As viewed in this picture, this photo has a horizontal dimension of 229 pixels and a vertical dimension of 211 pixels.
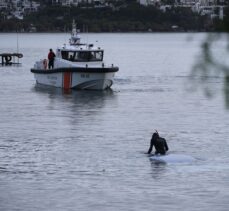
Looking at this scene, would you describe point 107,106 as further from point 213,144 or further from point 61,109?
point 213,144

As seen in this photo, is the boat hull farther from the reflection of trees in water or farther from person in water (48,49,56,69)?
the reflection of trees in water

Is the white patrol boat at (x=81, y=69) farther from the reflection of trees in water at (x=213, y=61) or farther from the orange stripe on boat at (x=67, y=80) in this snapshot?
the reflection of trees in water at (x=213, y=61)

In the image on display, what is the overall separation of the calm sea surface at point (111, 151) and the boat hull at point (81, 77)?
4.11 feet

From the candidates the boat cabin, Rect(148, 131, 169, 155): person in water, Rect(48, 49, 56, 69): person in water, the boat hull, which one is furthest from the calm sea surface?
Rect(48, 49, 56, 69): person in water

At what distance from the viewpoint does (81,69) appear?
47969mm

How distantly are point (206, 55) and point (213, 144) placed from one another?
2149cm

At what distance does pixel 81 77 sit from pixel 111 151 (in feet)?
75.8

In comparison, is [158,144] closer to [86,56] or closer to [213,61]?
[213,61]

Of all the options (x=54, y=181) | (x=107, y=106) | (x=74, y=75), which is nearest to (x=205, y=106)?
(x=107, y=106)

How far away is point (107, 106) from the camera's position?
4312cm

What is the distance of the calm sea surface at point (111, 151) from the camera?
64.3 ft

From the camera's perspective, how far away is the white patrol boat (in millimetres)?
48312

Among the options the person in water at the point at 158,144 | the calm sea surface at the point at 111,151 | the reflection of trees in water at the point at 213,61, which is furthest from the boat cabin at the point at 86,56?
the reflection of trees in water at the point at 213,61

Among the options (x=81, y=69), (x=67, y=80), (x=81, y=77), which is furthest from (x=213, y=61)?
(x=67, y=80)
